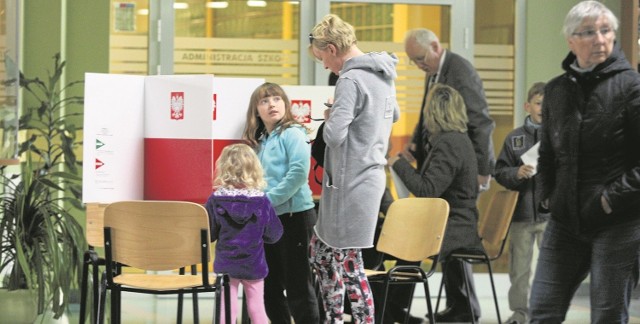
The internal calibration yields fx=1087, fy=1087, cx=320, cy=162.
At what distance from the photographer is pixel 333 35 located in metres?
4.66

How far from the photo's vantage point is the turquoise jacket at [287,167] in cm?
524

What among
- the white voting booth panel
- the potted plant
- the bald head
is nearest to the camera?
the white voting booth panel

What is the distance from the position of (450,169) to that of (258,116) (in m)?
1.31

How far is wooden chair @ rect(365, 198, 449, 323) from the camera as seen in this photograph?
5.33 meters

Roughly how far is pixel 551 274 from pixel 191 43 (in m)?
5.02

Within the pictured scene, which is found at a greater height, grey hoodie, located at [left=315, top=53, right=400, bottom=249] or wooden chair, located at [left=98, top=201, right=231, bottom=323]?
grey hoodie, located at [left=315, top=53, right=400, bottom=249]

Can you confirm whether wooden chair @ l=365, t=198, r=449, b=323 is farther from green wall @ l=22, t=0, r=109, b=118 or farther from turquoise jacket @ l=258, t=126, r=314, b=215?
green wall @ l=22, t=0, r=109, b=118

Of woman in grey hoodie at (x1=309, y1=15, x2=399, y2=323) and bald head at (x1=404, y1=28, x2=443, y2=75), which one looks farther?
bald head at (x1=404, y1=28, x2=443, y2=75)

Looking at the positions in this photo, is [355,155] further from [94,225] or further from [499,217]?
[499,217]

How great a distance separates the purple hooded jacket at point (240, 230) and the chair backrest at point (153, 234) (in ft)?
0.66

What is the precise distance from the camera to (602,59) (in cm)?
359

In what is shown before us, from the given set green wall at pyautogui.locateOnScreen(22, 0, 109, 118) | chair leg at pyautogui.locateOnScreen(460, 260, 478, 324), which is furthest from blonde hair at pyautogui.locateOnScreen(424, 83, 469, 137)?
green wall at pyautogui.locateOnScreen(22, 0, 109, 118)

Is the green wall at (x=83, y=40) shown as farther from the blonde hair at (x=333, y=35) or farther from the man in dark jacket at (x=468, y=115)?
the blonde hair at (x=333, y=35)

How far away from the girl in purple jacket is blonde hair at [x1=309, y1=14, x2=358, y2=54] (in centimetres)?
60
